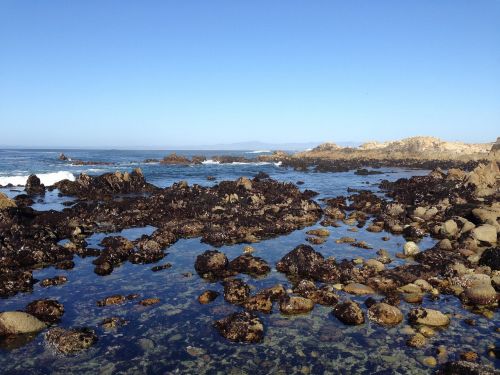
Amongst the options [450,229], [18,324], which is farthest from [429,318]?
[18,324]

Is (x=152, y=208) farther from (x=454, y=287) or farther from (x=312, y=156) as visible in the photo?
(x=312, y=156)

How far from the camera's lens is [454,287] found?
43.6 ft

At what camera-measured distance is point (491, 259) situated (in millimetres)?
15211

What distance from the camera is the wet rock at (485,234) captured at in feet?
59.4

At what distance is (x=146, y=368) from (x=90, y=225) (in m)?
15.7

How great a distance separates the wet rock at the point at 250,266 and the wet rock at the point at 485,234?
1051cm

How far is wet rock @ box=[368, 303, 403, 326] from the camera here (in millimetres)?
10875

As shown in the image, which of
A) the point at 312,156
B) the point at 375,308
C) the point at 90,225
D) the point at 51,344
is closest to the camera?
the point at 51,344

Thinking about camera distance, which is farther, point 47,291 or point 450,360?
point 47,291

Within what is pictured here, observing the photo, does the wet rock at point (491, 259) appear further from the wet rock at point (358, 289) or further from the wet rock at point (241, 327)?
the wet rock at point (241, 327)

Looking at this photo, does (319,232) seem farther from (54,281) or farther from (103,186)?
(103,186)

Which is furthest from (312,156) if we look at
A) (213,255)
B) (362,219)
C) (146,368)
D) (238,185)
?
(146,368)

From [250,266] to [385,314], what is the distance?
5703mm

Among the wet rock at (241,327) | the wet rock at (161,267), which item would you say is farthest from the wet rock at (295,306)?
the wet rock at (161,267)
